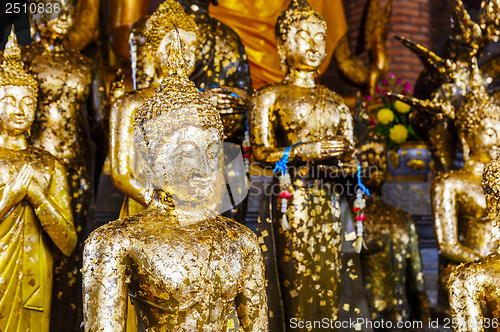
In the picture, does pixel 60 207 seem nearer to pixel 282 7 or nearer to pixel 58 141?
pixel 58 141

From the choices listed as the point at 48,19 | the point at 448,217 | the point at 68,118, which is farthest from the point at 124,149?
the point at 448,217

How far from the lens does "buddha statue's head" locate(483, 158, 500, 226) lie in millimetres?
2549

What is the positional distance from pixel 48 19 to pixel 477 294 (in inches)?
94.2

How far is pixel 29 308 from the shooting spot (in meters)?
2.92

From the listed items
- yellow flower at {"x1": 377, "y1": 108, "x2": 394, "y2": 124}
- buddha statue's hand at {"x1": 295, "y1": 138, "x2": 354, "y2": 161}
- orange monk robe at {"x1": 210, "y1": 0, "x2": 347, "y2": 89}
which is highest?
orange monk robe at {"x1": 210, "y1": 0, "x2": 347, "y2": 89}

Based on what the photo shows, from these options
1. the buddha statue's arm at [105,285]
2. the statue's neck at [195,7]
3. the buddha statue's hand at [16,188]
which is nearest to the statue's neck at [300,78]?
the statue's neck at [195,7]

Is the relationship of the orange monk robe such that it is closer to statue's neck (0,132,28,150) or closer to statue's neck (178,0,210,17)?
statue's neck (178,0,210,17)

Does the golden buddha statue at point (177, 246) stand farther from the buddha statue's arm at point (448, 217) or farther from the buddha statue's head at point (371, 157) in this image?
the buddha statue's head at point (371, 157)

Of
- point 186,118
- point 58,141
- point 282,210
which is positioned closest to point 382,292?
point 282,210

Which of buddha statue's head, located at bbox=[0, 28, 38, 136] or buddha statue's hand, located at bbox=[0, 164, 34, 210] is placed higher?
buddha statue's head, located at bbox=[0, 28, 38, 136]

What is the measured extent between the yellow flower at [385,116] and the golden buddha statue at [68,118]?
6.33ft

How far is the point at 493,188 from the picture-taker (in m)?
2.57

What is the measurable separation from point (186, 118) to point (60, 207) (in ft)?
3.55

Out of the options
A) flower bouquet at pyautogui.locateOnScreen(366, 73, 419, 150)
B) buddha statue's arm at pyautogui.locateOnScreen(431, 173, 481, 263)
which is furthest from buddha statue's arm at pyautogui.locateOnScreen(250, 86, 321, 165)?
flower bouquet at pyautogui.locateOnScreen(366, 73, 419, 150)
